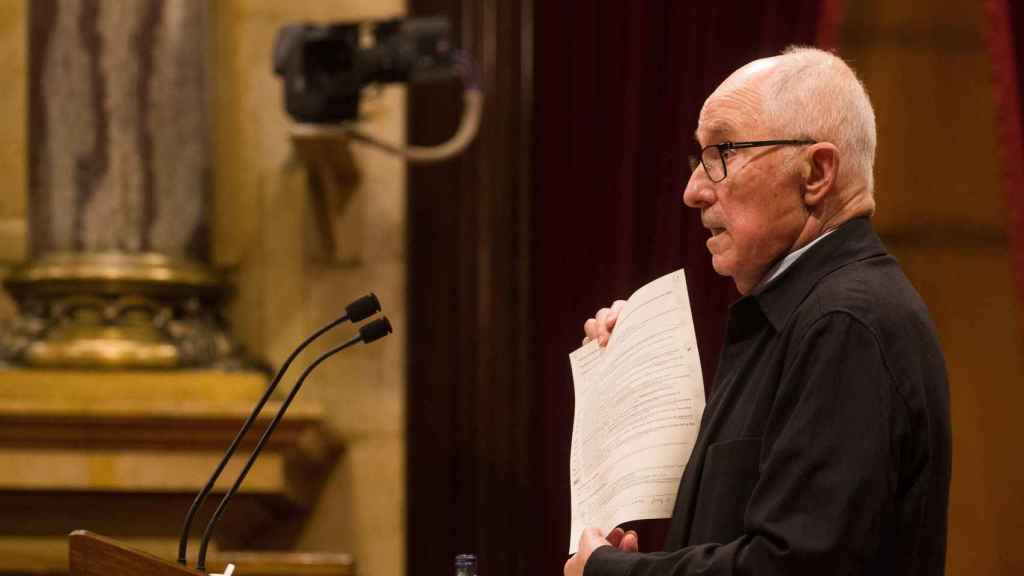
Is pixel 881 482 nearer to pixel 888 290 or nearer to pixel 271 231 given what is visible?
pixel 888 290

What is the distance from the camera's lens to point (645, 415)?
5.70 ft

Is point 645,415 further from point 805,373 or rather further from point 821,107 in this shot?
point 821,107

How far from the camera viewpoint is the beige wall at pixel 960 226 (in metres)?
3.11

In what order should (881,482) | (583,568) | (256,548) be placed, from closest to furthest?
(881,482), (583,568), (256,548)

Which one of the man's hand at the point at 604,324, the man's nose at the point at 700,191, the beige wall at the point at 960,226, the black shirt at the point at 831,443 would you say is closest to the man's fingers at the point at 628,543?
the black shirt at the point at 831,443

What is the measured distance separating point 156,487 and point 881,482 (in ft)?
8.36

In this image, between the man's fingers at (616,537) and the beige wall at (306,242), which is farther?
the beige wall at (306,242)

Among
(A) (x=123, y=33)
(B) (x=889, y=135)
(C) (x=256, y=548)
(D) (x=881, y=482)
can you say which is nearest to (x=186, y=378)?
(C) (x=256, y=548)

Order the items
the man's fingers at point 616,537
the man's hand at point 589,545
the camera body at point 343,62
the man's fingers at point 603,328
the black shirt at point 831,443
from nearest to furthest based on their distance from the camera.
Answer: the black shirt at point 831,443
the man's hand at point 589,545
the man's fingers at point 616,537
the man's fingers at point 603,328
the camera body at point 343,62

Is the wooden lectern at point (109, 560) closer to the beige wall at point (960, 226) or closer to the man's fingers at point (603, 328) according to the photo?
the man's fingers at point (603, 328)

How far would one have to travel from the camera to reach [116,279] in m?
3.80

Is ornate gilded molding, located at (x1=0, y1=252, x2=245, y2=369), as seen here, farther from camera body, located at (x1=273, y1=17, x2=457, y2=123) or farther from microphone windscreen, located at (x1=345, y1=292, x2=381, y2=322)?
microphone windscreen, located at (x1=345, y1=292, x2=381, y2=322)

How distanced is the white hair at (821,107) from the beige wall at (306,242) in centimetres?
253

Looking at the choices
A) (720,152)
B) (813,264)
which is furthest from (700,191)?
(813,264)
